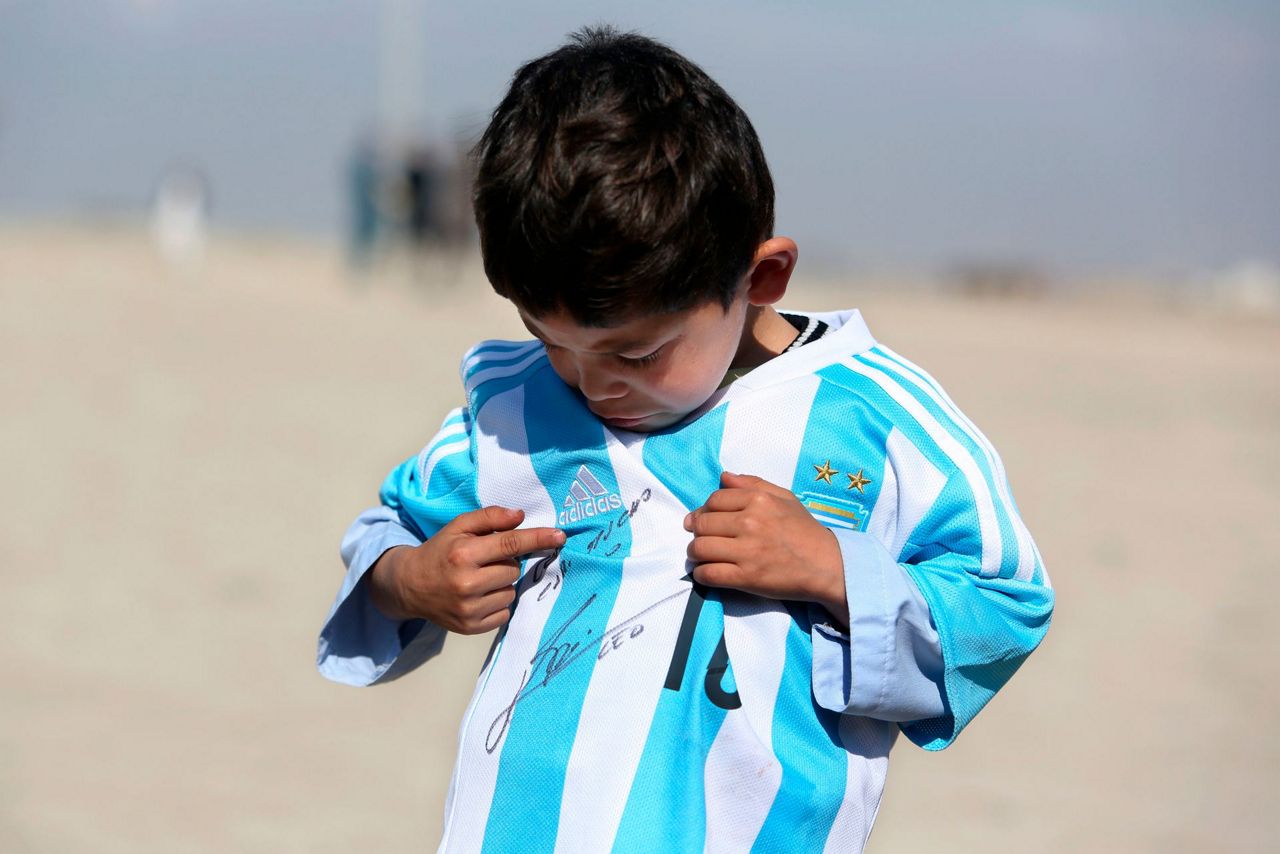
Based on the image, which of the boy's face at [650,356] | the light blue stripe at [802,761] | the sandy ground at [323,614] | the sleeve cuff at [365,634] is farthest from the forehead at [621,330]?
the sandy ground at [323,614]

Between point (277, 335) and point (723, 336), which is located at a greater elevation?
point (723, 336)

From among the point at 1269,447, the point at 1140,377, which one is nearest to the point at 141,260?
the point at 1140,377

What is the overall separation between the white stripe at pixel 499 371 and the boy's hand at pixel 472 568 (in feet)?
0.64

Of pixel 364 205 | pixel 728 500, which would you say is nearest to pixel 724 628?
pixel 728 500

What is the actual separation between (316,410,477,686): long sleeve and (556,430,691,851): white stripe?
254 mm

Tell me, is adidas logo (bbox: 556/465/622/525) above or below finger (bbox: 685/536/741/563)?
below

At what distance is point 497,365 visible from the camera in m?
1.85

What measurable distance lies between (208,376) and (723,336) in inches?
376

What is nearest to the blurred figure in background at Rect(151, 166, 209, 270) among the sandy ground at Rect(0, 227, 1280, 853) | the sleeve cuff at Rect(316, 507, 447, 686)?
the sandy ground at Rect(0, 227, 1280, 853)

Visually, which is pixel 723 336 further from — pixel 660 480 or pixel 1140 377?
pixel 1140 377

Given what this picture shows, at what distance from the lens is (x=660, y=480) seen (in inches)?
64.8

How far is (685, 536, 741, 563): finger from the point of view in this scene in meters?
1.51

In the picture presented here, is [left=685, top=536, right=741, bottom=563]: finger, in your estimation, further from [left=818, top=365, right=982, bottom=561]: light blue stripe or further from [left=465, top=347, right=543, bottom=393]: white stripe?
[left=465, top=347, right=543, bottom=393]: white stripe

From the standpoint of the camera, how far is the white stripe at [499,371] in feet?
5.96
